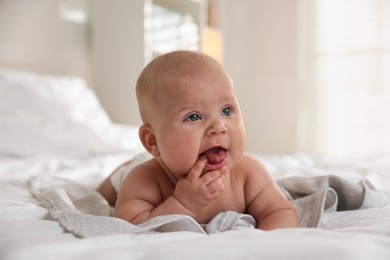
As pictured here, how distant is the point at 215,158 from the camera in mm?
809

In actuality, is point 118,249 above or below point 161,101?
below

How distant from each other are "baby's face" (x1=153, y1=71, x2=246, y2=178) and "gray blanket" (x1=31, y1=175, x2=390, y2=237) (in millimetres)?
111

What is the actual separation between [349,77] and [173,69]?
2.70 meters

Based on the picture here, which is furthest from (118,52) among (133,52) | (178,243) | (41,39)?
(178,243)

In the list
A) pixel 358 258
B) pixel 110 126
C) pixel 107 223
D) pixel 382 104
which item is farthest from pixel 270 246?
pixel 382 104

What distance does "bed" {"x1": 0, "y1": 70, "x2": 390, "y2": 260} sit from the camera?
0.51 meters

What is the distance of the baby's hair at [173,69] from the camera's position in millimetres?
804

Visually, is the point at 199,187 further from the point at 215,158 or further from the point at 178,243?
the point at 178,243

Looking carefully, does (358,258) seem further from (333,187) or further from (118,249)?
(333,187)

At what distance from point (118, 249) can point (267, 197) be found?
439 mm

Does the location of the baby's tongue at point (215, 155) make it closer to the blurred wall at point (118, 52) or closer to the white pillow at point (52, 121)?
the white pillow at point (52, 121)

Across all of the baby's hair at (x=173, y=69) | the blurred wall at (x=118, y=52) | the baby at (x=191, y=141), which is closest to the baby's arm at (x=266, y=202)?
the baby at (x=191, y=141)

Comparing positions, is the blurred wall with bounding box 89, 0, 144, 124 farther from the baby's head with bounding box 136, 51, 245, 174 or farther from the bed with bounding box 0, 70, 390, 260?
the baby's head with bounding box 136, 51, 245, 174

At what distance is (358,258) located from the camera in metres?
0.48
